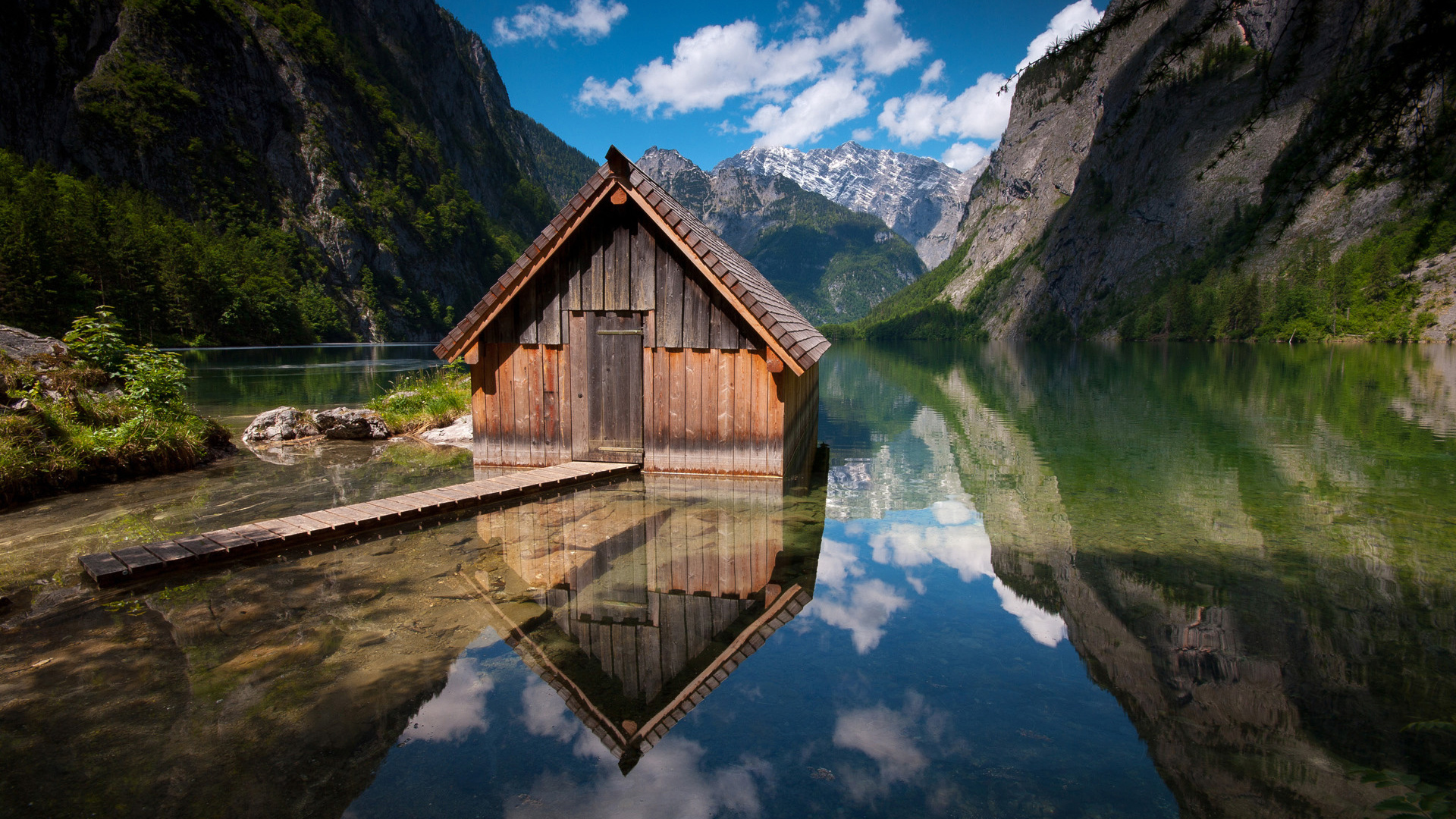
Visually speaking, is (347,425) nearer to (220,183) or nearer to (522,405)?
(522,405)

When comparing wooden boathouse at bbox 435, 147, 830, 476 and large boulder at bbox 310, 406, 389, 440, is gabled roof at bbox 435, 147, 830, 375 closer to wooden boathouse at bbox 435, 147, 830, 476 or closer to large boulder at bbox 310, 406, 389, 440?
wooden boathouse at bbox 435, 147, 830, 476

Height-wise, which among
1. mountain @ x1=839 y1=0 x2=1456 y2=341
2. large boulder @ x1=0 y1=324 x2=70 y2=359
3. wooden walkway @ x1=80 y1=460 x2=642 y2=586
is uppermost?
mountain @ x1=839 y1=0 x2=1456 y2=341

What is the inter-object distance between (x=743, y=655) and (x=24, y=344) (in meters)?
15.7

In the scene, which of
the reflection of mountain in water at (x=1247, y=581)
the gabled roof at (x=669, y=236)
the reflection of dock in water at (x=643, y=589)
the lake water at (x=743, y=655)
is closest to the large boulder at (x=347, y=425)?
the lake water at (x=743, y=655)

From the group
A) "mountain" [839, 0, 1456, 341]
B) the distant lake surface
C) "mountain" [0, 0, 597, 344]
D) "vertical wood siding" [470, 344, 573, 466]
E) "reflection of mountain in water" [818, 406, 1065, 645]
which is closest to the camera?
"reflection of mountain in water" [818, 406, 1065, 645]

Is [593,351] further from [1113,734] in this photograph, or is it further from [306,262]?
[306,262]

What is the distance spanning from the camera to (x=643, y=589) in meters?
6.92

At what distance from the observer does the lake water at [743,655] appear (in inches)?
156

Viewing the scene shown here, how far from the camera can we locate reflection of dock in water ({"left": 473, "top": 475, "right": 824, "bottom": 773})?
508 centimetres

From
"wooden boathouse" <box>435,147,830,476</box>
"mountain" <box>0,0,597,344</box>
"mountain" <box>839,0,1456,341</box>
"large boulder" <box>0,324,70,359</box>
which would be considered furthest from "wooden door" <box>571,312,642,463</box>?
"mountain" <box>0,0,597,344</box>

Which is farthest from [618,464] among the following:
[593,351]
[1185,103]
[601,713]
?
[1185,103]

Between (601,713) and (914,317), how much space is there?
182930mm

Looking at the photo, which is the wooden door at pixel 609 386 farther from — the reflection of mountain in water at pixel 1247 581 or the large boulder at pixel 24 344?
the large boulder at pixel 24 344

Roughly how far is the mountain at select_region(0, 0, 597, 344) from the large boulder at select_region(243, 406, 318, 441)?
50.7 meters
